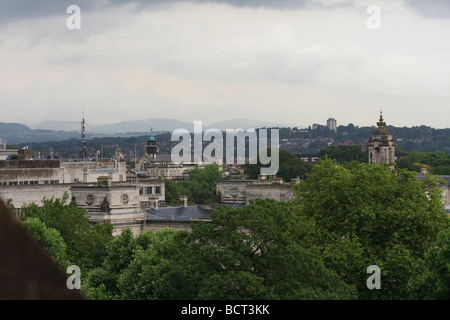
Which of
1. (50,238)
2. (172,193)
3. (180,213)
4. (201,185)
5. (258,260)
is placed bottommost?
(201,185)

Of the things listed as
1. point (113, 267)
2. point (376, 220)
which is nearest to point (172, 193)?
point (376, 220)

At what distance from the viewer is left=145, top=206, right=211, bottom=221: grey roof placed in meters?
65.0

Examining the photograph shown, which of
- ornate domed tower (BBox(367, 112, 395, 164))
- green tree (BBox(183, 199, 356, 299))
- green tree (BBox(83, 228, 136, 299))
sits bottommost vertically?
green tree (BBox(83, 228, 136, 299))

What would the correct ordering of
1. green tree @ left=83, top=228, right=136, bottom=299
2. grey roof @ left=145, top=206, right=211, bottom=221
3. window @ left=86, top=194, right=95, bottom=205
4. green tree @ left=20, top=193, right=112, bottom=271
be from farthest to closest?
grey roof @ left=145, top=206, right=211, bottom=221 < window @ left=86, top=194, right=95, bottom=205 < green tree @ left=20, top=193, right=112, bottom=271 < green tree @ left=83, top=228, right=136, bottom=299

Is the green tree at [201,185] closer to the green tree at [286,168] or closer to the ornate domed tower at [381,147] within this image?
the green tree at [286,168]

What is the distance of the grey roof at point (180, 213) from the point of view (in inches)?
2559

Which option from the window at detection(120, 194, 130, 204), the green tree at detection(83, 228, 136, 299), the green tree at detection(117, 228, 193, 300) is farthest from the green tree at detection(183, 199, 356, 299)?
the window at detection(120, 194, 130, 204)

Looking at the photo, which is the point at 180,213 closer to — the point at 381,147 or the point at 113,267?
the point at 113,267

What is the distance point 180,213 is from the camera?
2699 inches

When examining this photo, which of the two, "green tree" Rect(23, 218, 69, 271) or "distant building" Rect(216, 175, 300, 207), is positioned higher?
"distant building" Rect(216, 175, 300, 207)

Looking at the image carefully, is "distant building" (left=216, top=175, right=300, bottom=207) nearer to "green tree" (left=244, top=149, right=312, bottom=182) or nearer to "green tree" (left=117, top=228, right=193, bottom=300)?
"green tree" (left=117, top=228, right=193, bottom=300)

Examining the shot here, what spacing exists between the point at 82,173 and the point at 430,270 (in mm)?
62853

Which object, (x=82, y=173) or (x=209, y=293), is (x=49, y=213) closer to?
(x=209, y=293)
